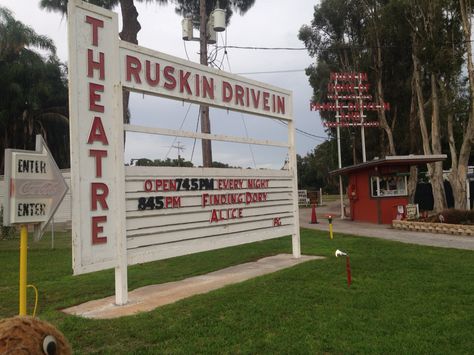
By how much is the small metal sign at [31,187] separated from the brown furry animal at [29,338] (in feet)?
5.28

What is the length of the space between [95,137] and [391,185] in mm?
17160

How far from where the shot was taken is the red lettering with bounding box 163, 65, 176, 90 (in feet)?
23.7

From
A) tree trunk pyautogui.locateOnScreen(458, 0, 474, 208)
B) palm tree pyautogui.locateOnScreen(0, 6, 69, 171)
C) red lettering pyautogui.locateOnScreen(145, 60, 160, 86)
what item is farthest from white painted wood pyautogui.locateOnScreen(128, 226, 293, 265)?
palm tree pyautogui.locateOnScreen(0, 6, 69, 171)

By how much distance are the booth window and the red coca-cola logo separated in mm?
18356

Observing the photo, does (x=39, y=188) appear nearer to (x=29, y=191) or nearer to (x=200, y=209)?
(x=29, y=191)

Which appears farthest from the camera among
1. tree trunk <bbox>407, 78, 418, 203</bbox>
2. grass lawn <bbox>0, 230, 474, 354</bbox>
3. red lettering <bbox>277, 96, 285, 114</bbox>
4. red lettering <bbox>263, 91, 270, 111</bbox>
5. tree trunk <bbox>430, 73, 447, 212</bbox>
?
tree trunk <bbox>407, 78, 418, 203</bbox>

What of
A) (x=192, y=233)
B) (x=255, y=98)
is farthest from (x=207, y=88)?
(x=192, y=233)

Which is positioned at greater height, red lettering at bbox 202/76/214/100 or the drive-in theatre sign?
red lettering at bbox 202/76/214/100

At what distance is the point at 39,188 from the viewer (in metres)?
4.05

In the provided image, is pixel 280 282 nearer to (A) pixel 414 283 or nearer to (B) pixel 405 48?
(A) pixel 414 283

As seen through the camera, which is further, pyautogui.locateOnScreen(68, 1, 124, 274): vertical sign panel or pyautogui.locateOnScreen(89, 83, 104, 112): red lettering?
pyautogui.locateOnScreen(89, 83, 104, 112): red lettering

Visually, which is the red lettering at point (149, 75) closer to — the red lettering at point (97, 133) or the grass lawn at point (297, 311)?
the red lettering at point (97, 133)

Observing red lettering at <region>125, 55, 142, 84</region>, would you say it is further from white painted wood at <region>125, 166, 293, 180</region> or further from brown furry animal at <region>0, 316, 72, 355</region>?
brown furry animal at <region>0, 316, 72, 355</region>

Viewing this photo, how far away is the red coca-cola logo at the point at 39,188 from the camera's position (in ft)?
12.9
